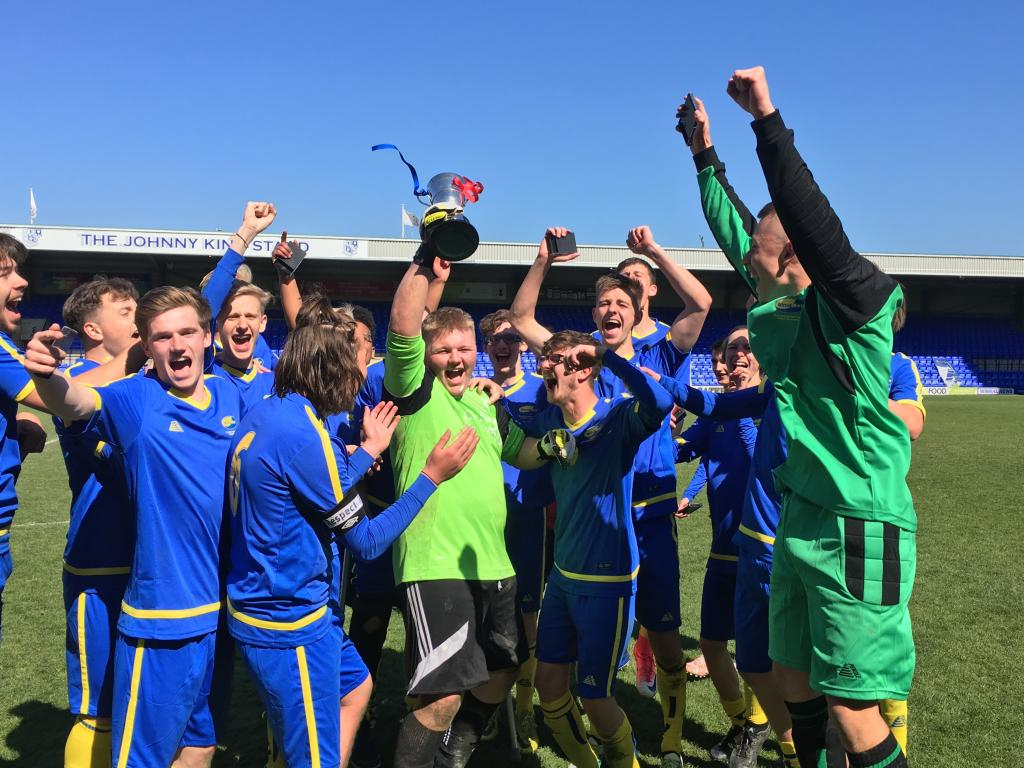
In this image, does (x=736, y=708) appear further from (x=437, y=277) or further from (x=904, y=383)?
(x=437, y=277)

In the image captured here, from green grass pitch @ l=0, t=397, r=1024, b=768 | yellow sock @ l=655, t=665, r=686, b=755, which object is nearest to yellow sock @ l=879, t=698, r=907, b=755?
green grass pitch @ l=0, t=397, r=1024, b=768

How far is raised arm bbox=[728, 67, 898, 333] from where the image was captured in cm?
225

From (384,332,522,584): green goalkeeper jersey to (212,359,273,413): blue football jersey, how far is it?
0.94 meters

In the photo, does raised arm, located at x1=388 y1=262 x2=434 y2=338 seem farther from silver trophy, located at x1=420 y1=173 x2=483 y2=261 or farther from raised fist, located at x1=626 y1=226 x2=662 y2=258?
raised fist, located at x1=626 y1=226 x2=662 y2=258

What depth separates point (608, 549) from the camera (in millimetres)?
3449

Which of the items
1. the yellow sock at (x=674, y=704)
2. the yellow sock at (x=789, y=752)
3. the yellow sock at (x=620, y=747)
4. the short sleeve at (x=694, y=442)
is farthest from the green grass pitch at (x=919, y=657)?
the short sleeve at (x=694, y=442)

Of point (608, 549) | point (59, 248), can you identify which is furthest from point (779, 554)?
point (59, 248)

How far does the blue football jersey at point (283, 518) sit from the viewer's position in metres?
2.65

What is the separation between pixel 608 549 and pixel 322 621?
1.27 meters

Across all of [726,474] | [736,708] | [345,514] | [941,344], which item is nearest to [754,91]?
[345,514]

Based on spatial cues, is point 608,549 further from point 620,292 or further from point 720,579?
point 620,292

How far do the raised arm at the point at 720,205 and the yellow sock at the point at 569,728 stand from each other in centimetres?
190

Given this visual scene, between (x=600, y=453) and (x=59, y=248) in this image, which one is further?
(x=59, y=248)

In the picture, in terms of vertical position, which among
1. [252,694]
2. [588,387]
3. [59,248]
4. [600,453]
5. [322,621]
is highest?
[59,248]
